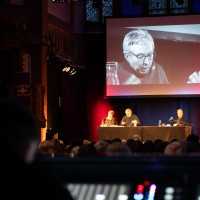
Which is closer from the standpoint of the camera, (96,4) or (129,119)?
(129,119)

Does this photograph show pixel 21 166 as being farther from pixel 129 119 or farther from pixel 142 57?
pixel 142 57

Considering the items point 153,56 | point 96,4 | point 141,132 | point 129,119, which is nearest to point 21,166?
point 141,132

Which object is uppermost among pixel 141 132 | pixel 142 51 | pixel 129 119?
pixel 142 51

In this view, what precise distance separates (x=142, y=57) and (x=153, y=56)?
35cm

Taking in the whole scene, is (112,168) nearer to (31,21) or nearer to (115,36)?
(31,21)

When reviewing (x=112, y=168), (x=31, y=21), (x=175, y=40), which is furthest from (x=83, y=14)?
(x=112, y=168)

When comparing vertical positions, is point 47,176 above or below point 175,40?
below

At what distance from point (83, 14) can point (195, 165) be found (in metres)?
15.7

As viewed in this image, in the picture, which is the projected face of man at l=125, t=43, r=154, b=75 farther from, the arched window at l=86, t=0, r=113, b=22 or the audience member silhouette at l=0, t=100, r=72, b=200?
the audience member silhouette at l=0, t=100, r=72, b=200

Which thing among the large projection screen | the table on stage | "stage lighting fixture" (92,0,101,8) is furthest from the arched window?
the table on stage

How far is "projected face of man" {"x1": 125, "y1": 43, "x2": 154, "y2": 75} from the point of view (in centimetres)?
1413

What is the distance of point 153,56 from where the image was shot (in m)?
14.2

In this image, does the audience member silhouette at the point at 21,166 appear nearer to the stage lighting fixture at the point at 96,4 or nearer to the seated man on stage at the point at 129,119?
the seated man on stage at the point at 129,119

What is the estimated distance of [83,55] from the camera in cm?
1605
